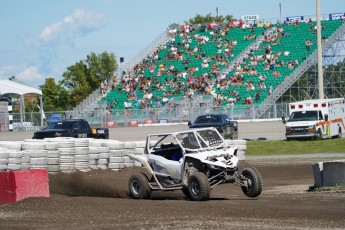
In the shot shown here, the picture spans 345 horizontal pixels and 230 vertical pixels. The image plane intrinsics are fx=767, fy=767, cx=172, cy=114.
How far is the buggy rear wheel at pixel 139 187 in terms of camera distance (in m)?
16.3

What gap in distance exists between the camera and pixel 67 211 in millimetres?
13602

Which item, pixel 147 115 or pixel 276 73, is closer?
pixel 147 115

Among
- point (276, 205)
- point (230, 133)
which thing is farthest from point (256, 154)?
point (276, 205)

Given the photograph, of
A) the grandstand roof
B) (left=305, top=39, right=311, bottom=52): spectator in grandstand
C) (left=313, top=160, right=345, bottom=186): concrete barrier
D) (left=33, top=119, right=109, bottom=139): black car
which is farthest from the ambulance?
the grandstand roof

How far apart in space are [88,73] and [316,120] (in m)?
58.4

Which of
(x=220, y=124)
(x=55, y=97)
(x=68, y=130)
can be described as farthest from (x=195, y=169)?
(x=55, y=97)

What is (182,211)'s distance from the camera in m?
12.9

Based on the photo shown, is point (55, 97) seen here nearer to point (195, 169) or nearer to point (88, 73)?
point (88, 73)

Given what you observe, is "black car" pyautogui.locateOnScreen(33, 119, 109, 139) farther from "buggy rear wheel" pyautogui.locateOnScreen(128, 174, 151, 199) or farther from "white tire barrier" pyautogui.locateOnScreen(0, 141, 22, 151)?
"buggy rear wheel" pyautogui.locateOnScreen(128, 174, 151, 199)

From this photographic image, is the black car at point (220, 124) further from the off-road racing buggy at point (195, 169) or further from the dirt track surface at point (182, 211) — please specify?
the off-road racing buggy at point (195, 169)

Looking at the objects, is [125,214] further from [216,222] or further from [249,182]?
[249,182]

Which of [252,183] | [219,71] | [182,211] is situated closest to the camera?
[182,211]

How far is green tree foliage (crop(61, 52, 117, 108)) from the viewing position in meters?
90.5

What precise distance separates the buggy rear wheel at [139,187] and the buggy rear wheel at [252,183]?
2.22m
